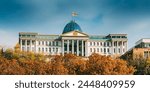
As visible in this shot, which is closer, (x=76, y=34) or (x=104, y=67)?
(x=104, y=67)

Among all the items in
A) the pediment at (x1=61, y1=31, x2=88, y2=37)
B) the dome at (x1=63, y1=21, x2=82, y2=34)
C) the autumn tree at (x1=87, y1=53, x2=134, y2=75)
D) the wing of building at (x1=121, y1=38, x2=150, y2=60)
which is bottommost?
the autumn tree at (x1=87, y1=53, x2=134, y2=75)

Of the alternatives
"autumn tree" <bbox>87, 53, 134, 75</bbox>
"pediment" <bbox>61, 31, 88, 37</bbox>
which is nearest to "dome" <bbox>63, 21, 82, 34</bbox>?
"pediment" <bbox>61, 31, 88, 37</bbox>

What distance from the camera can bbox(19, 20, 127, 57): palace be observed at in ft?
83.5

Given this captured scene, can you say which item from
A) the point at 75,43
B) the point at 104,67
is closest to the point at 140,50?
the point at 104,67

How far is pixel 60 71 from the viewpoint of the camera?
32.1 ft

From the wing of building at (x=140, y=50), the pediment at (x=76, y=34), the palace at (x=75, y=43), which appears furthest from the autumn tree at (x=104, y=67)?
the pediment at (x=76, y=34)

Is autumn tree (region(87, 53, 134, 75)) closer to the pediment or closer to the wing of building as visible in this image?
the wing of building

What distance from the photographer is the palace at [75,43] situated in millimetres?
25438

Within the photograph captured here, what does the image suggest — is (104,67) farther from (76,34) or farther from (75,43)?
(75,43)

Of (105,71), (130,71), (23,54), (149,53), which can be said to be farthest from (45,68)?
(149,53)

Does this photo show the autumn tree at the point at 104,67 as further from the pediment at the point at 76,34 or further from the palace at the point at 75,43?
the pediment at the point at 76,34

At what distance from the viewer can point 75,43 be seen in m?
27.1

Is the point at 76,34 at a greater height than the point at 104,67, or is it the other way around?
the point at 76,34

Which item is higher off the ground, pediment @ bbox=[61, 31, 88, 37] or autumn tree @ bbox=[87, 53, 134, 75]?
pediment @ bbox=[61, 31, 88, 37]
